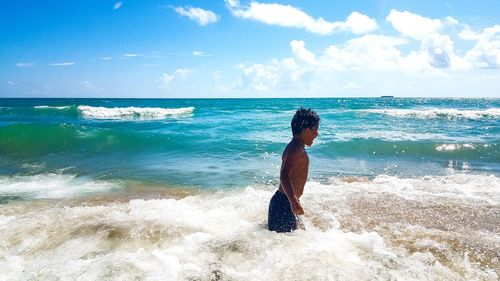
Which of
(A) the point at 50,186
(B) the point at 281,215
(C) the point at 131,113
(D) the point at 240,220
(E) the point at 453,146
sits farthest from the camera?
(C) the point at 131,113

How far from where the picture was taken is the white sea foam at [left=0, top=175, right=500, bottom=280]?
383 cm

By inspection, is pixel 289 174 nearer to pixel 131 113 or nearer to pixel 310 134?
pixel 310 134

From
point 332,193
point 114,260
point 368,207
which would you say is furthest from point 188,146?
point 114,260

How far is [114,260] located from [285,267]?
1881 millimetres

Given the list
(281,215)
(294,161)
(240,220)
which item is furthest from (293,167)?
(240,220)

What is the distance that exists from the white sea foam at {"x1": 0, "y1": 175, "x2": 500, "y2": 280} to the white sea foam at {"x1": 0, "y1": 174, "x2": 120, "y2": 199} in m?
1.40

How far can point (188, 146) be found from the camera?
1673 centimetres

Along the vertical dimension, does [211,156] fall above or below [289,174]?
below

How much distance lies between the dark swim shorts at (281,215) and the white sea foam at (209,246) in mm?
114

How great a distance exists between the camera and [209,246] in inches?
174

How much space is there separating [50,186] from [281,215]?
6962 mm

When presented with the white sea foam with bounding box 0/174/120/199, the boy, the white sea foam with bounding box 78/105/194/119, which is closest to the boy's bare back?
the boy

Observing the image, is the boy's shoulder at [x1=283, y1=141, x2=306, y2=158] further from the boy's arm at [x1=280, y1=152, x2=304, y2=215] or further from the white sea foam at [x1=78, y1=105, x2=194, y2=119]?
the white sea foam at [x1=78, y1=105, x2=194, y2=119]

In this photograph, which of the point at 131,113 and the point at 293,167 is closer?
the point at 293,167
